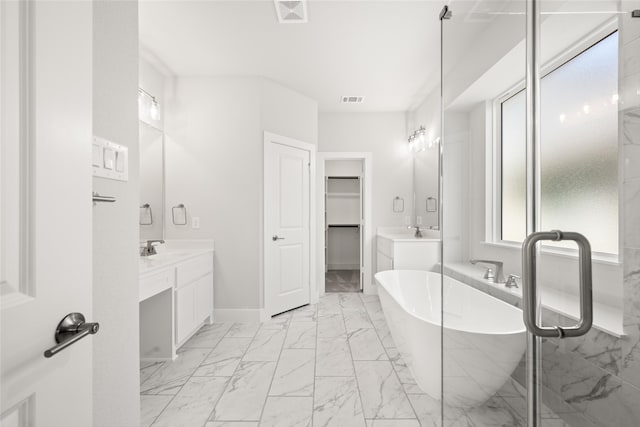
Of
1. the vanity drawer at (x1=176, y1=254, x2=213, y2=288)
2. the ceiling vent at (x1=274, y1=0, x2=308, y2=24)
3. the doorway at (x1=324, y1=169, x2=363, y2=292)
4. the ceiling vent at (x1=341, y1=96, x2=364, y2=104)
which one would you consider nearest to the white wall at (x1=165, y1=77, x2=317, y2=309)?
the vanity drawer at (x1=176, y1=254, x2=213, y2=288)

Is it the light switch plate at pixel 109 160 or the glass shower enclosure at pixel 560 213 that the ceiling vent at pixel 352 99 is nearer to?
the glass shower enclosure at pixel 560 213

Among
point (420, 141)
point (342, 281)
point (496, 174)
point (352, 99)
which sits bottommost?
point (342, 281)

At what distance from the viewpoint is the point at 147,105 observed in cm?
288

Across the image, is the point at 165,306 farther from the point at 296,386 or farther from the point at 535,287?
the point at 535,287

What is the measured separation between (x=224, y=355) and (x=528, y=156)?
247 cm

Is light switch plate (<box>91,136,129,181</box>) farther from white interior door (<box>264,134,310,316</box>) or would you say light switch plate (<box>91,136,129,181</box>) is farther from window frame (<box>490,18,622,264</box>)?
white interior door (<box>264,134,310,316</box>)

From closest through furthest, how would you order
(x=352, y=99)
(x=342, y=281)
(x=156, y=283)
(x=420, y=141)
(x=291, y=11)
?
(x=156, y=283)
(x=291, y=11)
(x=352, y=99)
(x=420, y=141)
(x=342, y=281)

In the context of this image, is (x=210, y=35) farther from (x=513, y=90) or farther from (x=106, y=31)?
(x=513, y=90)

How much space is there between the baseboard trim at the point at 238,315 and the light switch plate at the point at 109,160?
2404 mm

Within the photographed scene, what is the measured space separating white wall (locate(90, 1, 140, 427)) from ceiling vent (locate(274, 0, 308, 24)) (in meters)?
1.34

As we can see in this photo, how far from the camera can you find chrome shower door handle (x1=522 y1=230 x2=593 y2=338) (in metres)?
0.75

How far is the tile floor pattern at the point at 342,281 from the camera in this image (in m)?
4.69

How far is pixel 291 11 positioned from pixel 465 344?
2437 mm

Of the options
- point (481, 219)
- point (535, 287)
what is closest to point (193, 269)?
point (481, 219)
